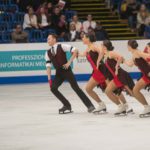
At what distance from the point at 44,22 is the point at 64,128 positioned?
406 inches

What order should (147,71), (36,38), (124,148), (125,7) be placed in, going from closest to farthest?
(124,148) < (147,71) < (36,38) < (125,7)

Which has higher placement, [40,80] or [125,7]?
[125,7]

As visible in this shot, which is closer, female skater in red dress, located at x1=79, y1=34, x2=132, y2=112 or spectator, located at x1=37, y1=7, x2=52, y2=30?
female skater in red dress, located at x1=79, y1=34, x2=132, y2=112

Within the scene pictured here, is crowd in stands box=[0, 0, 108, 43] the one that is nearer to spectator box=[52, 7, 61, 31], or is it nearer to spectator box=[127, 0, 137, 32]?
spectator box=[52, 7, 61, 31]

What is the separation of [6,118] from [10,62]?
7.26m

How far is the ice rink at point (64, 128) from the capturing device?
345 inches

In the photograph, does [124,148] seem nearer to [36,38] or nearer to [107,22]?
[36,38]

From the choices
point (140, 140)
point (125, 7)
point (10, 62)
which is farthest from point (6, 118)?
point (125, 7)

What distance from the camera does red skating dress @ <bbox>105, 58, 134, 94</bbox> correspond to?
11609mm

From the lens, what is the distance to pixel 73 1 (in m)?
23.4

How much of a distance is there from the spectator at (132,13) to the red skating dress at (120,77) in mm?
10783

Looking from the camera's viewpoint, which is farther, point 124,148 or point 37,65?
Result: point 37,65

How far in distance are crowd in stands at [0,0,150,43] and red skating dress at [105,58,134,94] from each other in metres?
7.59

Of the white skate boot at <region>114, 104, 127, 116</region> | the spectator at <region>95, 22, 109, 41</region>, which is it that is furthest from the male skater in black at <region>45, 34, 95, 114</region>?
the spectator at <region>95, 22, 109, 41</region>
